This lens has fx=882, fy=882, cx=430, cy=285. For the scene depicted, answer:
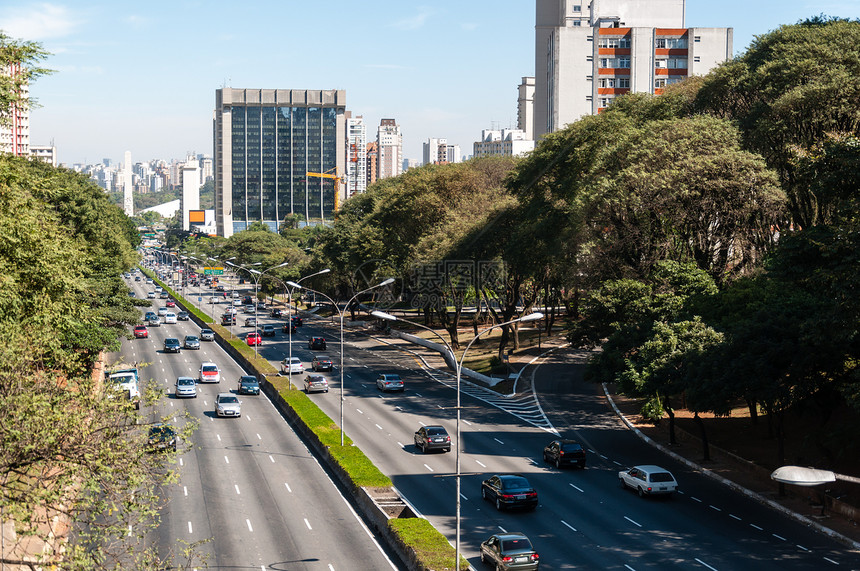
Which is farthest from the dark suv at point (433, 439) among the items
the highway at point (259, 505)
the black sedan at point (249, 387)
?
the black sedan at point (249, 387)

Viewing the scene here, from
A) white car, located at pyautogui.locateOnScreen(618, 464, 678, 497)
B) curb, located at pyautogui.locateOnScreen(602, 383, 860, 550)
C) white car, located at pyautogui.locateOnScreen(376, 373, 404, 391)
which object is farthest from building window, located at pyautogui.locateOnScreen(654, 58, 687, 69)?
white car, located at pyautogui.locateOnScreen(618, 464, 678, 497)

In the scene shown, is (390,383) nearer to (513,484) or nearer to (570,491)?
(570,491)

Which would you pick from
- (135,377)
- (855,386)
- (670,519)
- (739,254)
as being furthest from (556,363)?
(855,386)

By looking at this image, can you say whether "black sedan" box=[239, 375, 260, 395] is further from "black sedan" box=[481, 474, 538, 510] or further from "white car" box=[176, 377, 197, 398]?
"black sedan" box=[481, 474, 538, 510]

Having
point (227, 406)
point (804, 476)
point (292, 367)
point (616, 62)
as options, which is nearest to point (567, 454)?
point (227, 406)

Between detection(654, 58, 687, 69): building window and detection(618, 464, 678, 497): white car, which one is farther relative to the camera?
detection(654, 58, 687, 69): building window
